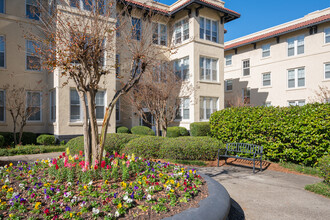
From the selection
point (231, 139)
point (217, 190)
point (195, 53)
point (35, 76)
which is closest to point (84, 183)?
point (217, 190)

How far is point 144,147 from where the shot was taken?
8648 millimetres

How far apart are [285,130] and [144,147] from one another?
518 centimetres

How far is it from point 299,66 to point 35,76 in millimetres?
21280

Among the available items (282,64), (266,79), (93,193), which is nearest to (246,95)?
(266,79)

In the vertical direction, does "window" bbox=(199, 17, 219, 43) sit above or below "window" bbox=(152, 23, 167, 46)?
above

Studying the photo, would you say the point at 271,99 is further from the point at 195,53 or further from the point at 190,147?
the point at 190,147

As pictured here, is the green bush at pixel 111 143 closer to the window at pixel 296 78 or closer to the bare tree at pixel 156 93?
the bare tree at pixel 156 93

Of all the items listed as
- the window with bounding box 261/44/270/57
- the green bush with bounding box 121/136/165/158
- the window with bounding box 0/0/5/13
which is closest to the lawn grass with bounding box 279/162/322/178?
the green bush with bounding box 121/136/165/158

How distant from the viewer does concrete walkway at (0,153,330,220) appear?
439 cm

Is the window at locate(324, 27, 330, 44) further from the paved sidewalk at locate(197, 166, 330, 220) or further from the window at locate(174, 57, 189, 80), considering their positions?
the paved sidewalk at locate(197, 166, 330, 220)

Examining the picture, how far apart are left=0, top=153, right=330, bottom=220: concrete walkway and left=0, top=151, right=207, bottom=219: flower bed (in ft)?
3.89

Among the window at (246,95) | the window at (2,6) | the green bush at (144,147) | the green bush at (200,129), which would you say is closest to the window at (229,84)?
the window at (246,95)

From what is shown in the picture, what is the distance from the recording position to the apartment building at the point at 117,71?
1310cm

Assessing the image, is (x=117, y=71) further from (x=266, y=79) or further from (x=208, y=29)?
(x=266, y=79)
